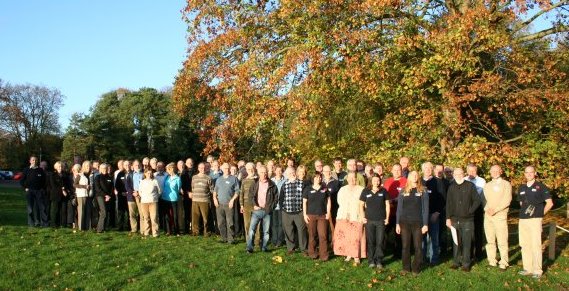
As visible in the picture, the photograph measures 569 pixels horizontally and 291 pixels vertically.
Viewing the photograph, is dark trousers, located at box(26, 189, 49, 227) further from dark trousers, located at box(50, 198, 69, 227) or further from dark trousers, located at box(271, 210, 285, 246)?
dark trousers, located at box(271, 210, 285, 246)

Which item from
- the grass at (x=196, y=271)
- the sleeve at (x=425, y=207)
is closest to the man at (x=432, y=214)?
the grass at (x=196, y=271)

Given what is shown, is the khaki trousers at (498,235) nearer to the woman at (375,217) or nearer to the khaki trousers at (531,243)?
the khaki trousers at (531,243)

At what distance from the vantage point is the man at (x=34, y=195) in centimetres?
1427

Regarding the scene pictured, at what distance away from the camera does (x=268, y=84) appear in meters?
15.8

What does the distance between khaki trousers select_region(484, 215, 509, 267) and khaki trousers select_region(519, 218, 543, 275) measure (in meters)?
0.32

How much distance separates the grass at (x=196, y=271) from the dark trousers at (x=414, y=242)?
21 centimetres

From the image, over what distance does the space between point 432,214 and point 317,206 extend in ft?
7.91

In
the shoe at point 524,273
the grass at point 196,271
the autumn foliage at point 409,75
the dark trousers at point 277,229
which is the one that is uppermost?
the autumn foliage at point 409,75

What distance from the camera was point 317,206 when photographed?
11398 millimetres

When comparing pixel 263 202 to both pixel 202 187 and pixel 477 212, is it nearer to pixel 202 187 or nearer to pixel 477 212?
pixel 202 187

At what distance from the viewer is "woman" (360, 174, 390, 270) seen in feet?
34.8

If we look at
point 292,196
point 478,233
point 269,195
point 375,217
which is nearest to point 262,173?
point 269,195

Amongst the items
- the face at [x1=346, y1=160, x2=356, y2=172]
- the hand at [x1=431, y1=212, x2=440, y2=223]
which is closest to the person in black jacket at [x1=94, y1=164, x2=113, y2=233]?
the face at [x1=346, y1=160, x2=356, y2=172]

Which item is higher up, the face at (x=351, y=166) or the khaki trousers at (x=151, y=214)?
the face at (x=351, y=166)
